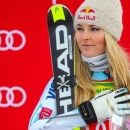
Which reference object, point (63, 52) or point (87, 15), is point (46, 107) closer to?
point (63, 52)

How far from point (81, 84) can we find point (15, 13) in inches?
56.2

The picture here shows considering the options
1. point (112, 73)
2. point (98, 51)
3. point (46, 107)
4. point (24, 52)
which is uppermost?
point (24, 52)

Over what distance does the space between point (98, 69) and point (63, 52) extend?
0.61ft

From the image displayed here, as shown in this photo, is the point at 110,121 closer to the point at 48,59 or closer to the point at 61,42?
the point at 61,42

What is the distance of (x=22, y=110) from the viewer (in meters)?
3.56

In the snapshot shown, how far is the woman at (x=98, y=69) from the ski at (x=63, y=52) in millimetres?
32

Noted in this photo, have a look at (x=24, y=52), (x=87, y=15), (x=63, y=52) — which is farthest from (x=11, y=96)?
(x=87, y=15)

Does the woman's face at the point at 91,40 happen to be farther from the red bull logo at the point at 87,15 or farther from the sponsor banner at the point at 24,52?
the sponsor banner at the point at 24,52

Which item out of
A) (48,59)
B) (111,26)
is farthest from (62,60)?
(48,59)

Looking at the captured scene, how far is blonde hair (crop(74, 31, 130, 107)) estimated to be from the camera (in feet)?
7.14

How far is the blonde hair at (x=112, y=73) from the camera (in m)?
2.18

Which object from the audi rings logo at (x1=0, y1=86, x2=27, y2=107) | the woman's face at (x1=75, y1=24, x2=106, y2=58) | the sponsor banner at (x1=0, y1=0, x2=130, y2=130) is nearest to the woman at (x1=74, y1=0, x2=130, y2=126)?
the woman's face at (x1=75, y1=24, x2=106, y2=58)

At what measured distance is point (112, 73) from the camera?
7.21 feet

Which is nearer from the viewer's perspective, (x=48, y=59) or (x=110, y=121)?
(x=110, y=121)
